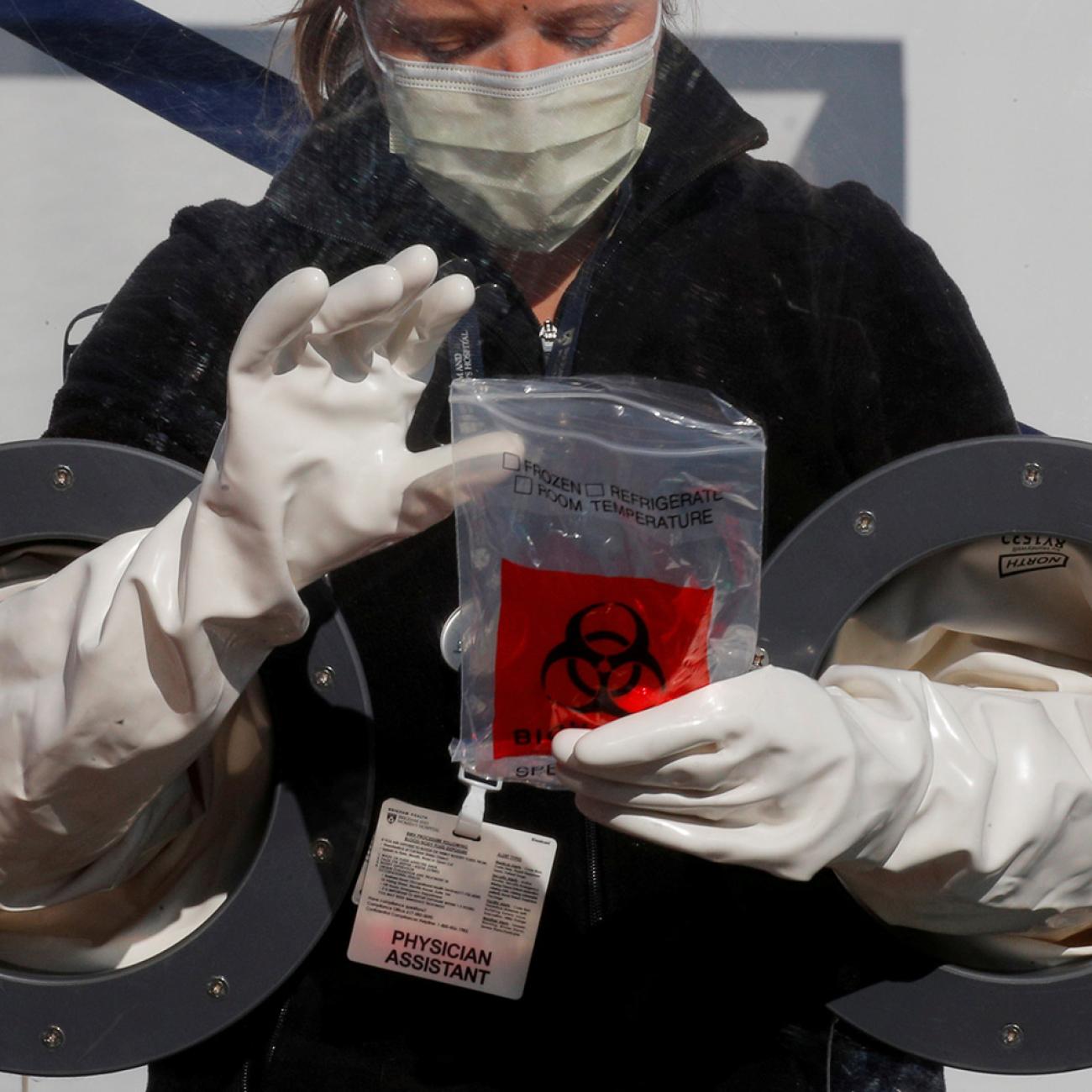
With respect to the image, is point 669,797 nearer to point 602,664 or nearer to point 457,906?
point 602,664

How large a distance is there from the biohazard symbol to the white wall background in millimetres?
494

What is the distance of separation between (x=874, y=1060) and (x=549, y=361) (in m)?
0.59

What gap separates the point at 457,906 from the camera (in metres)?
1.11

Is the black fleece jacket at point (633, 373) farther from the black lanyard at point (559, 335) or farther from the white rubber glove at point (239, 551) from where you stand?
the white rubber glove at point (239, 551)

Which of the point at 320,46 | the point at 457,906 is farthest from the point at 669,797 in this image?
the point at 320,46

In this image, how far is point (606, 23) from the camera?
1.14 meters

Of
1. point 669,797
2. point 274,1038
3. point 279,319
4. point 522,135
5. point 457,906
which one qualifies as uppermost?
point 522,135

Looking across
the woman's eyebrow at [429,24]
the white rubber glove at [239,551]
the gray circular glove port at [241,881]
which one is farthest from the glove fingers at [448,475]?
the woman's eyebrow at [429,24]

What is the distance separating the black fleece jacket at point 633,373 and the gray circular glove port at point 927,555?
5 cm

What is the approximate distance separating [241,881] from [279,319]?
468mm

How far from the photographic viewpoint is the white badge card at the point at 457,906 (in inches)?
43.8

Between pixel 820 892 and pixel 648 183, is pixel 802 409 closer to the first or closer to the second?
pixel 648 183

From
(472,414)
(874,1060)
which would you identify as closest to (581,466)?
(472,414)

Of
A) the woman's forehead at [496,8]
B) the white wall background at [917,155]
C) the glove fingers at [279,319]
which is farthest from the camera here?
the white wall background at [917,155]
